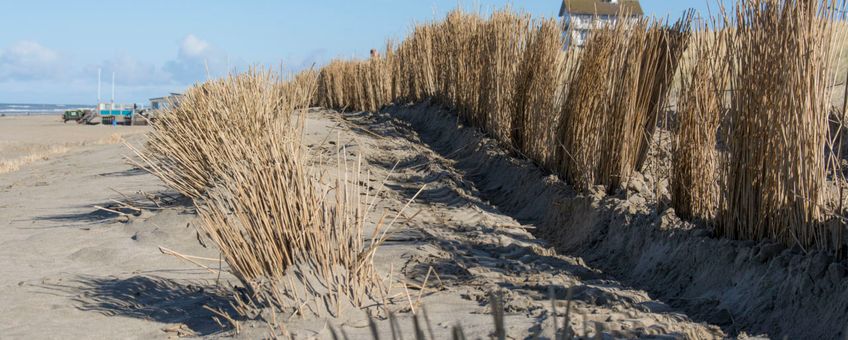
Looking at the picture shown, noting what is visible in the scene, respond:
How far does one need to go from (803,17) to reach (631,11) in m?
2.17

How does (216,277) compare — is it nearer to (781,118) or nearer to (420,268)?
(420,268)

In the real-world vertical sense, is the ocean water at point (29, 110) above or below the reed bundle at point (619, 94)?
below

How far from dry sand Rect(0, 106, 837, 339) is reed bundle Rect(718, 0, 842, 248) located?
0.30 meters

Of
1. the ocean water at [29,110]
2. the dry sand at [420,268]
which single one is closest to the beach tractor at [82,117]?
the ocean water at [29,110]

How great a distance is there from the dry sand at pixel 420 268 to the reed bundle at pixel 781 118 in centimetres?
30

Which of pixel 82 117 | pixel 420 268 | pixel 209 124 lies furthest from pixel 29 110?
pixel 420 268

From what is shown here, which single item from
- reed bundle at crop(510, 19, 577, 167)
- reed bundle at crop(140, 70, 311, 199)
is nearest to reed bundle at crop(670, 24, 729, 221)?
reed bundle at crop(510, 19, 577, 167)

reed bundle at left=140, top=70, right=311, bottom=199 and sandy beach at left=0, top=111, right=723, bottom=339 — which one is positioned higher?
reed bundle at left=140, top=70, right=311, bottom=199

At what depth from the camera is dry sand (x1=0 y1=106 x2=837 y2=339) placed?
2.88m

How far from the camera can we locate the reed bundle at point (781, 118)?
9.82 ft

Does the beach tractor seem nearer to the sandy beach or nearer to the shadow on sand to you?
the sandy beach

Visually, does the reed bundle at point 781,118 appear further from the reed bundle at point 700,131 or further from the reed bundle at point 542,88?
the reed bundle at point 542,88

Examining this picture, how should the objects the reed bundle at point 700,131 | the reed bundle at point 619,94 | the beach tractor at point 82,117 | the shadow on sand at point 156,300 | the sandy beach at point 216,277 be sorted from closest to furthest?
the sandy beach at point 216,277 < the shadow on sand at point 156,300 < the reed bundle at point 700,131 < the reed bundle at point 619,94 < the beach tractor at point 82,117

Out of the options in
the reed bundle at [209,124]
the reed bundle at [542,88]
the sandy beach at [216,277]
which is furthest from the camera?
the reed bundle at [542,88]
